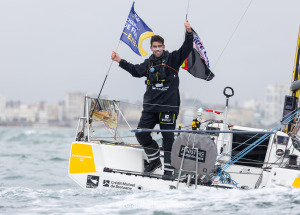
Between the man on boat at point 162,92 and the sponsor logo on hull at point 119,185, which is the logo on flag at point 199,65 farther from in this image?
the sponsor logo on hull at point 119,185

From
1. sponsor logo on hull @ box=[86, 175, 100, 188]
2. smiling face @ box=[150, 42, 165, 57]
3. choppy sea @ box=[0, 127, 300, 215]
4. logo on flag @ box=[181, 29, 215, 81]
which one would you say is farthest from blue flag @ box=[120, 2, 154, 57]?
choppy sea @ box=[0, 127, 300, 215]

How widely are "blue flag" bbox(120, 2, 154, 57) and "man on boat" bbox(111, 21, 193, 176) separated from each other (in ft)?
2.36

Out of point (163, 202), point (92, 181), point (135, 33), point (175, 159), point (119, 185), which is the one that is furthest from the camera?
point (135, 33)

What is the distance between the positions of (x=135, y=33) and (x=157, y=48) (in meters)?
0.94

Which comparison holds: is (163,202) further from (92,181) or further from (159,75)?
(159,75)

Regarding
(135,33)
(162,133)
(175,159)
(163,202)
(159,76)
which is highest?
(135,33)

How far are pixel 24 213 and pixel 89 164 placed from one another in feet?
3.87

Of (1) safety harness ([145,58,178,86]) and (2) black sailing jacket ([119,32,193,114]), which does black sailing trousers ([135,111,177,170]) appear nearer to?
(2) black sailing jacket ([119,32,193,114])

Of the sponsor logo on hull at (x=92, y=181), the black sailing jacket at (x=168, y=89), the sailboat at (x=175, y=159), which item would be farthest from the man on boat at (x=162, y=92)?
the sponsor logo on hull at (x=92, y=181)

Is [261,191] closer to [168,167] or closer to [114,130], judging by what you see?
[168,167]

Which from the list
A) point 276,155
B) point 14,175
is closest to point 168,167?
point 276,155

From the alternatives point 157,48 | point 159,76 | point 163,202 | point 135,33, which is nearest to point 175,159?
point 163,202

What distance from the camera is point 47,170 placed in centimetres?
1171

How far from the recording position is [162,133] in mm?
5887
